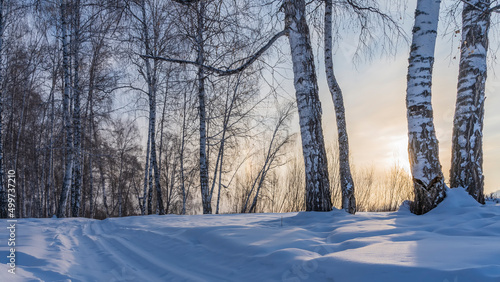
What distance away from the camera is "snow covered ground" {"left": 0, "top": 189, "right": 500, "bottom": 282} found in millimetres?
1713

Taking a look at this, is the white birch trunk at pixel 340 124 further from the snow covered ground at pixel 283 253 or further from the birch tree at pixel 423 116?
the snow covered ground at pixel 283 253

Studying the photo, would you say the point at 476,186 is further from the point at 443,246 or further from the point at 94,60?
the point at 94,60

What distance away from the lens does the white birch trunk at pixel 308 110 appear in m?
4.60

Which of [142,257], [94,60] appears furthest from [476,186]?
[94,60]

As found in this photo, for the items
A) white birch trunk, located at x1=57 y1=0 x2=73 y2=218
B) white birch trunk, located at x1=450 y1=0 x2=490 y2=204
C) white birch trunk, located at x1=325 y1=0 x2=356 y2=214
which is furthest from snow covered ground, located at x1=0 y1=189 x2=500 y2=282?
white birch trunk, located at x1=57 y1=0 x2=73 y2=218

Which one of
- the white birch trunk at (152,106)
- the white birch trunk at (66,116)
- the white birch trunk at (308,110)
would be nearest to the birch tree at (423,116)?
the white birch trunk at (308,110)

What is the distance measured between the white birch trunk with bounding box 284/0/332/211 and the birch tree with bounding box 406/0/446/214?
4.32 feet

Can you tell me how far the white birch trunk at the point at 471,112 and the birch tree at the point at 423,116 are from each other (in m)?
0.91

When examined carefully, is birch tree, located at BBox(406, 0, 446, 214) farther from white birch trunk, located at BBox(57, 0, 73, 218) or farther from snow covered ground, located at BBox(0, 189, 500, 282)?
white birch trunk, located at BBox(57, 0, 73, 218)

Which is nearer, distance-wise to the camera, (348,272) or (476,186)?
(348,272)

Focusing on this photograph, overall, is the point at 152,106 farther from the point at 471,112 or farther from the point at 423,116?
the point at 471,112

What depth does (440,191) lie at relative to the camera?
4301 millimetres

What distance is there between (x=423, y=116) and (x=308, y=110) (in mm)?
1679

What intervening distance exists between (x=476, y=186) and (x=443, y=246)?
11.6ft
